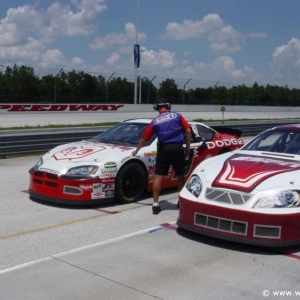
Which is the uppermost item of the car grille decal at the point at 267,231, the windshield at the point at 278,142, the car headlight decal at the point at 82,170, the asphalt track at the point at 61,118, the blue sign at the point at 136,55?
the blue sign at the point at 136,55

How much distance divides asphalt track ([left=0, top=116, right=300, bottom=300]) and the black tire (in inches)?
19.9

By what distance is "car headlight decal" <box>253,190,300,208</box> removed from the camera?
527 cm

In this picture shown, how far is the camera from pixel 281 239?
5.20m

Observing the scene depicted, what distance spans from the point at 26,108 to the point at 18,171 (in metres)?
27.4

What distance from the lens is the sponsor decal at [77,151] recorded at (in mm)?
7598

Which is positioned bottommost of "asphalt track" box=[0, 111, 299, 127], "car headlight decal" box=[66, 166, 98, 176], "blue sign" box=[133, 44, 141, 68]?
"asphalt track" box=[0, 111, 299, 127]

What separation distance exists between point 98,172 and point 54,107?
3303 centimetres

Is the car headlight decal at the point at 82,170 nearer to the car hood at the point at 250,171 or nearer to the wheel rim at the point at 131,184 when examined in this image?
the wheel rim at the point at 131,184

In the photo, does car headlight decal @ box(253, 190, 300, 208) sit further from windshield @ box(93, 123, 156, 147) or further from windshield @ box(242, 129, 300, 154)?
windshield @ box(93, 123, 156, 147)

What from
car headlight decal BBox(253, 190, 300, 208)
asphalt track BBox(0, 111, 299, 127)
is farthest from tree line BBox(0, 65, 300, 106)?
car headlight decal BBox(253, 190, 300, 208)

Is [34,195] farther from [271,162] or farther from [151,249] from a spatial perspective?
[271,162]

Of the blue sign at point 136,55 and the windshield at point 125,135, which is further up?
the blue sign at point 136,55

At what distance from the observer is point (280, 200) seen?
531 centimetres

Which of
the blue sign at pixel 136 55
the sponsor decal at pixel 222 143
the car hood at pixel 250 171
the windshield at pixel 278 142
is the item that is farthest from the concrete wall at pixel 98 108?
the car hood at pixel 250 171
